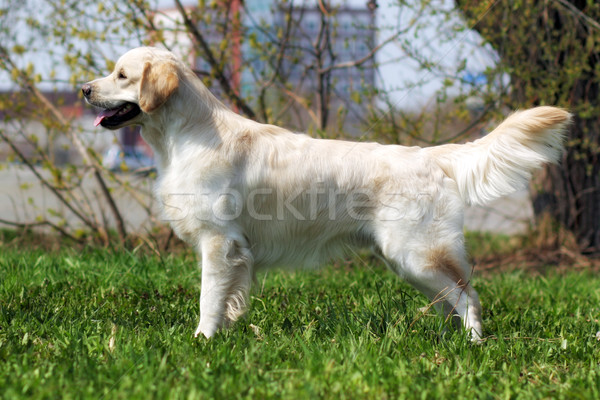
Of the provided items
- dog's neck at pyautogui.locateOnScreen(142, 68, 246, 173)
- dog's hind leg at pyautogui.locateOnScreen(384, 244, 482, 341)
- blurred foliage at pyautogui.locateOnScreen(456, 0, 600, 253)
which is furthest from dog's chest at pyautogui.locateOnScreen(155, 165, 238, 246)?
blurred foliage at pyautogui.locateOnScreen(456, 0, 600, 253)

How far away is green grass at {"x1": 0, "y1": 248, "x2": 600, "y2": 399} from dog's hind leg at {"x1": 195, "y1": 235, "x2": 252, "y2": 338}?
4.0 inches

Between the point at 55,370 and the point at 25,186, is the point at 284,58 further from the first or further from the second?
the point at 55,370

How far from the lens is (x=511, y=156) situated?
327cm

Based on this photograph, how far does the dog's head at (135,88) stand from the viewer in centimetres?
326

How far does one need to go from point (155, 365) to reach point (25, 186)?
4241 mm

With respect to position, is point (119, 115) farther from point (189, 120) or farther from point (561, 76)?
point (561, 76)

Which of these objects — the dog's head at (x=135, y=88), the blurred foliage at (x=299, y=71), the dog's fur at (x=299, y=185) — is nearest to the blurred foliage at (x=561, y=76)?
the blurred foliage at (x=299, y=71)

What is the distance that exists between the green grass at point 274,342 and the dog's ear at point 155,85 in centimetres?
124

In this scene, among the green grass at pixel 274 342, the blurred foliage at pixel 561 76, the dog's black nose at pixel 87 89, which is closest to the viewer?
the green grass at pixel 274 342

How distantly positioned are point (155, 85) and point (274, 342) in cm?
160

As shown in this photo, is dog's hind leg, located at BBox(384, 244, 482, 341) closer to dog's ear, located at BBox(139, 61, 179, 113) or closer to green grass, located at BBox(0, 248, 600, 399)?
green grass, located at BBox(0, 248, 600, 399)

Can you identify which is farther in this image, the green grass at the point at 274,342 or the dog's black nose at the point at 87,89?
the dog's black nose at the point at 87,89

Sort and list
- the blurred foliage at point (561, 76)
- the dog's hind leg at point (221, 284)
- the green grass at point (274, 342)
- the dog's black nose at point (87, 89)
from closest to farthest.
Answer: the green grass at point (274, 342)
the dog's hind leg at point (221, 284)
the dog's black nose at point (87, 89)
the blurred foliage at point (561, 76)

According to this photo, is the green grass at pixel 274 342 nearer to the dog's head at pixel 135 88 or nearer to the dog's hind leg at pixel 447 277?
the dog's hind leg at pixel 447 277
